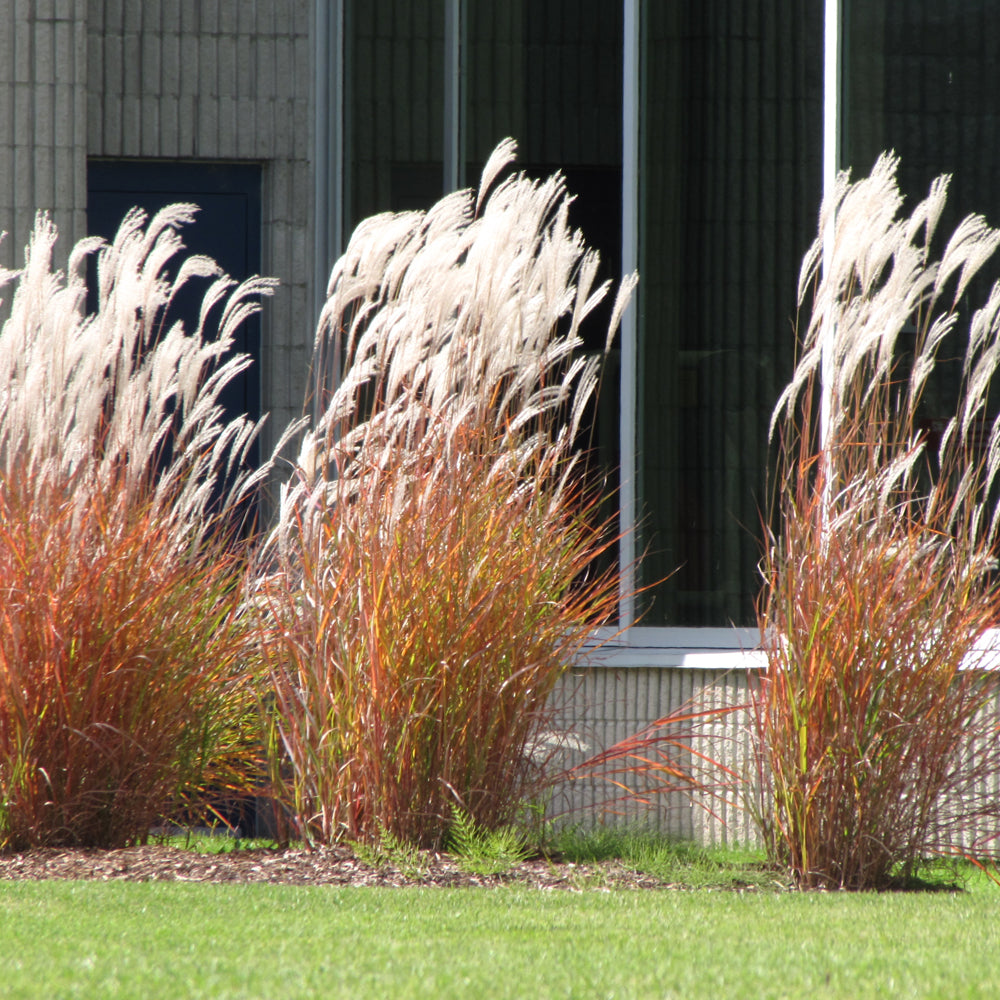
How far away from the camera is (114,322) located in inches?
148

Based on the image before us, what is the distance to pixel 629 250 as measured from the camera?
4.84m

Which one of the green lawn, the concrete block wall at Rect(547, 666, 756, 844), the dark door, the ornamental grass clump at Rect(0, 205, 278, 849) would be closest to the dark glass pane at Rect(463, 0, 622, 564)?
the concrete block wall at Rect(547, 666, 756, 844)

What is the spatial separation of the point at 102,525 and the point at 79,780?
0.66 metres

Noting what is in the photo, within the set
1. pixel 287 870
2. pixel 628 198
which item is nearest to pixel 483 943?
pixel 287 870

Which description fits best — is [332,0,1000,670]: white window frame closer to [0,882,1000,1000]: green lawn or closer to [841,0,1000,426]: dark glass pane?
[841,0,1000,426]: dark glass pane

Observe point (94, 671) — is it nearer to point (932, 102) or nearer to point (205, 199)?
point (205, 199)

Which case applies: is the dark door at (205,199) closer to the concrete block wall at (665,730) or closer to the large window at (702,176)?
the large window at (702,176)

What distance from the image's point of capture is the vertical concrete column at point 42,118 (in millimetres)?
4930

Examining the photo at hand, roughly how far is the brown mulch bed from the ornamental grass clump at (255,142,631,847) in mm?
110

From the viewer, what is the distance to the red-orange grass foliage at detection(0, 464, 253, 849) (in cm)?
350

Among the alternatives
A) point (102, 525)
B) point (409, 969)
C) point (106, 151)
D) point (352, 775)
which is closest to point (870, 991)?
point (409, 969)

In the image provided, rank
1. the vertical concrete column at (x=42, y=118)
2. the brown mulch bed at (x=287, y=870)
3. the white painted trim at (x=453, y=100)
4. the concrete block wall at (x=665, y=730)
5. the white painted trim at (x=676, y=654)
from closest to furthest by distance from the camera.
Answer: the brown mulch bed at (x=287, y=870)
the concrete block wall at (x=665, y=730)
the white painted trim at (x=676, y=654)
the vertical concrete column at (x=42, y=118)
the white painted trim at (x=453, y=100)

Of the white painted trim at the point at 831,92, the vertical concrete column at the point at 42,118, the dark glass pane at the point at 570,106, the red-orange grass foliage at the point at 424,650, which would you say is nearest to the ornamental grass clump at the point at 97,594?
the red-orange grass foliage at the point at 424,650

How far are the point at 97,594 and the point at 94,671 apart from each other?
0.64 ft
